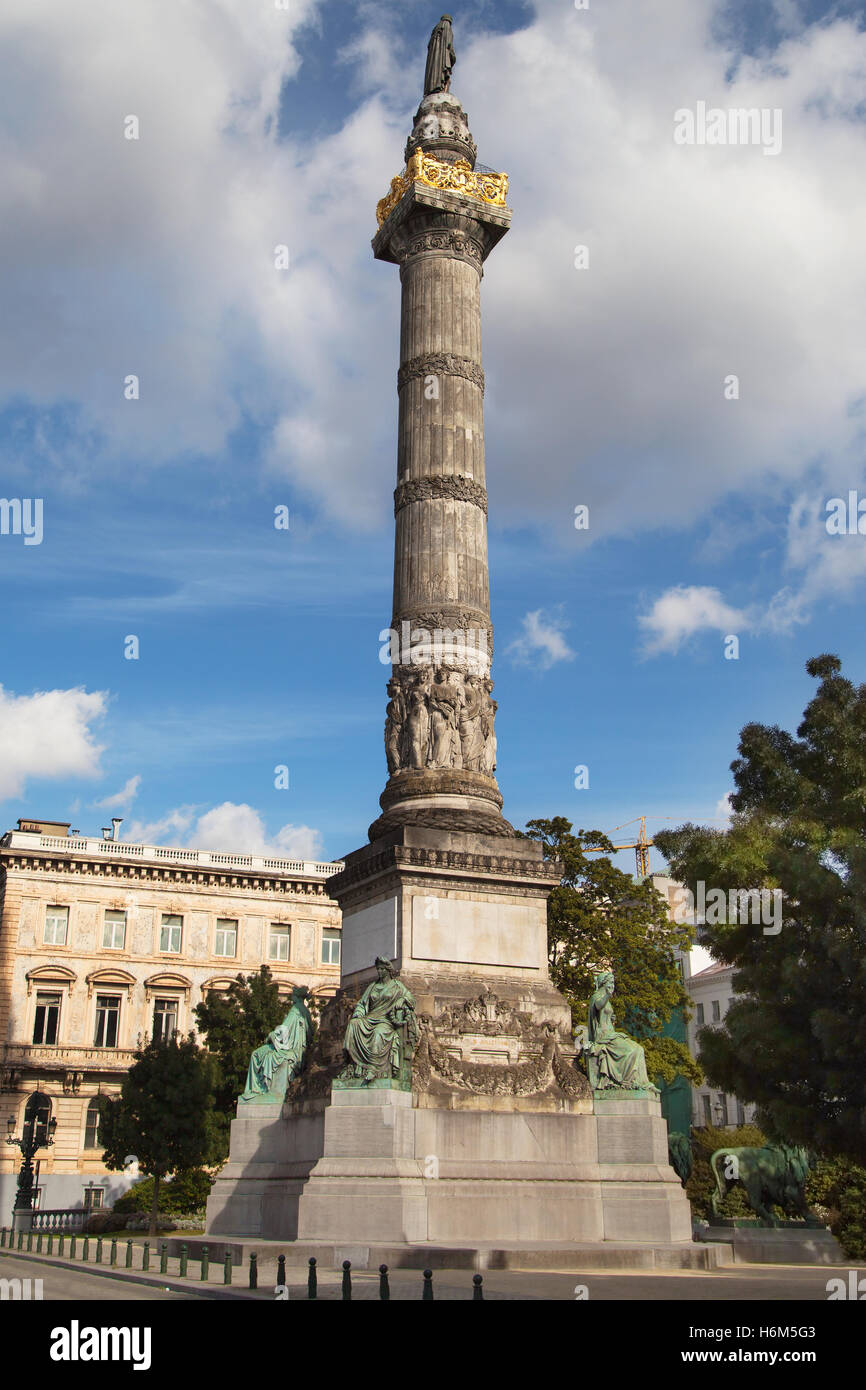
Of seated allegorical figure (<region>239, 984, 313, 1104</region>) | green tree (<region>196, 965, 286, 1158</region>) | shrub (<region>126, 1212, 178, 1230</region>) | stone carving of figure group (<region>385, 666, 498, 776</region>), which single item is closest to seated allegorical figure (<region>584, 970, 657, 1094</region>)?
seated allegorical figure (<region>239, 984, 313, 1104</region>)

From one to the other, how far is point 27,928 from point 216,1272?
41894mm

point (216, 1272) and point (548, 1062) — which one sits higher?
point (548, 1062)

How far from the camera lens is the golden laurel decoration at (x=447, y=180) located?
29.1 m

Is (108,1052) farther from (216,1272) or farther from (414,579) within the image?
(216,1272)

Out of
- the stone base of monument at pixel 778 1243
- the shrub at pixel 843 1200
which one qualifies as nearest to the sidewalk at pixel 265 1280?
the stone base of monument at pixel 778 1243

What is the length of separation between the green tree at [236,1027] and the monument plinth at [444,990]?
1905 cm

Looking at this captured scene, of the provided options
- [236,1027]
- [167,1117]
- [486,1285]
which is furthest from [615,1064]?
[236,1027]

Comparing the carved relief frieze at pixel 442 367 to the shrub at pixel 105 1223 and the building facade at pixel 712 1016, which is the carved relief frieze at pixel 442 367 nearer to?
the shrub at pixel 105 1223

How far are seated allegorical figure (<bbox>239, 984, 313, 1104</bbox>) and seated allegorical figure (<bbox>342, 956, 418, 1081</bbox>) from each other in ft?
10.8

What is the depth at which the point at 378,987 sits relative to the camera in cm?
2114

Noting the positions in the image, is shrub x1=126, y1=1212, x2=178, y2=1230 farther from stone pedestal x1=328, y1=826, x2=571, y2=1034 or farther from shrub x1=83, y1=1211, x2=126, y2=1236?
stone pedestal x1=328, y1=826, x2=571, y2=1034

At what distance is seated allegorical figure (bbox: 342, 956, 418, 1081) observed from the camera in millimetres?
20391

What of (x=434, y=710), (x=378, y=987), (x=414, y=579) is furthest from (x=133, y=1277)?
(x=414, y=579)

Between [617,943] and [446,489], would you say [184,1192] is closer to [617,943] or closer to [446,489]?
[617,943]
